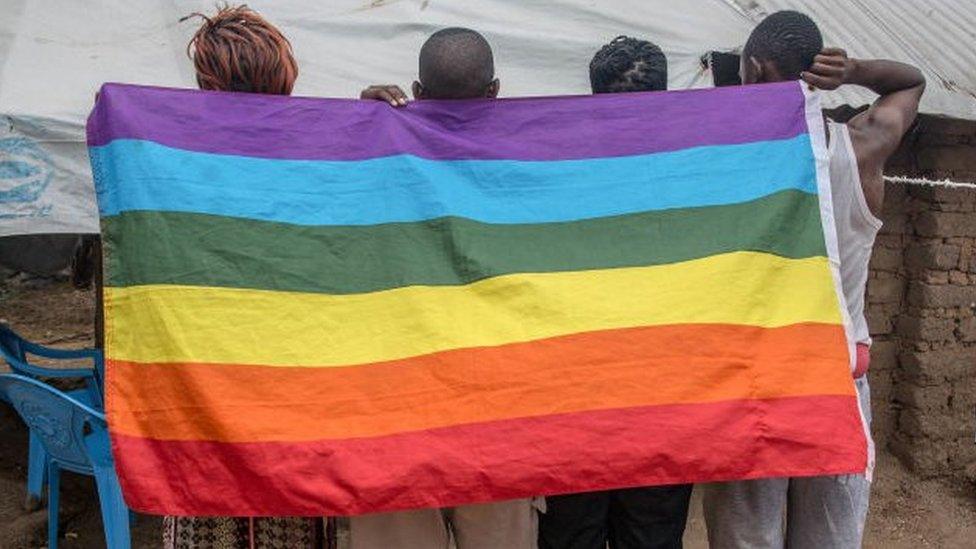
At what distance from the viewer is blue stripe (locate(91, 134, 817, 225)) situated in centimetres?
229

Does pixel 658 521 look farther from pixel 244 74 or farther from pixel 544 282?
pixel 244 74

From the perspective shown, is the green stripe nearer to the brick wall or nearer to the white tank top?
the white tank top

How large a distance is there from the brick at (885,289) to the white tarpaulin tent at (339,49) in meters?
1.24

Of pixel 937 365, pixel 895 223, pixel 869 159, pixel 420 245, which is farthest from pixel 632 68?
pixel 937 365

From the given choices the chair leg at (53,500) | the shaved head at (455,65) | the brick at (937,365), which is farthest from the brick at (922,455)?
the chair leg at (53,500)

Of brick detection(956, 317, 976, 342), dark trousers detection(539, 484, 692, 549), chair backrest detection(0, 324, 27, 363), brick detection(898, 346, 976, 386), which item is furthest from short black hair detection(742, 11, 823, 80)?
chair backrest detection(0, 324, 27, 363)

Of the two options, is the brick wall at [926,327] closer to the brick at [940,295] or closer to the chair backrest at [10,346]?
the brick at [940,295]

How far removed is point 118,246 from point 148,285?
0.12 metres

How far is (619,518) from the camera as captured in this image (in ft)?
8.86

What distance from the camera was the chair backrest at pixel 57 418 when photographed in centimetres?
334

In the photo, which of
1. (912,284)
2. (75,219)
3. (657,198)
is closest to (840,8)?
(912,284)

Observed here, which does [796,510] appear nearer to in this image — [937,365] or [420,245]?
[420,245]

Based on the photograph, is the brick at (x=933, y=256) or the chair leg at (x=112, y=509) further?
the brick at (x=933, y=256)

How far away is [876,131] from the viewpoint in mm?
2484
